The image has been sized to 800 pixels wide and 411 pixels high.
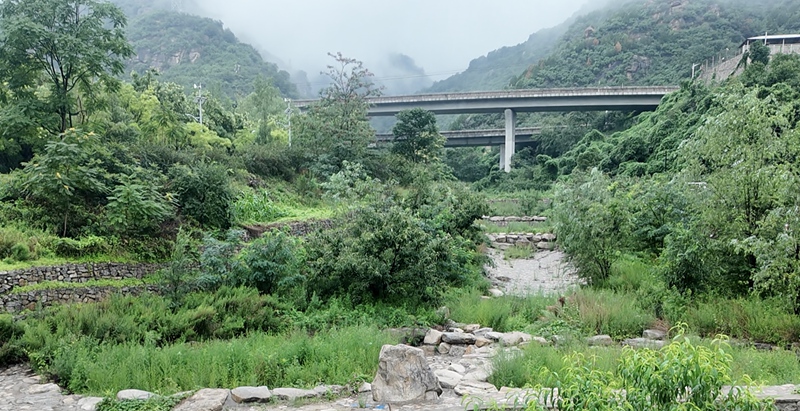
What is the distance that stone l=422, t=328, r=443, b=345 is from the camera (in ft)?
31.6

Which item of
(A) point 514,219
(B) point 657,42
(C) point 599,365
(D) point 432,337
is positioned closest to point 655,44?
(B) point 657,42

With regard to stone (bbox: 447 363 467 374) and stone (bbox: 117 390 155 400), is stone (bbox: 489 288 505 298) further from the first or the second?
stone (bbox: 117 390 155 400)

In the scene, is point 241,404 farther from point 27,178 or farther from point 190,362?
point 27,178

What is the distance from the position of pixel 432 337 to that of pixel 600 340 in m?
3.13

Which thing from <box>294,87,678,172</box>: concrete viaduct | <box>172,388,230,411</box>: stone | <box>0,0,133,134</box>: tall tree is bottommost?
<box>172,388,230,411</box>: stone

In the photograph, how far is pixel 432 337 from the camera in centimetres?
973

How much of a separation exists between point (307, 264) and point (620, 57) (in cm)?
7721

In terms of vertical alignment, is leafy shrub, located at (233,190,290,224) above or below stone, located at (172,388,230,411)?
above

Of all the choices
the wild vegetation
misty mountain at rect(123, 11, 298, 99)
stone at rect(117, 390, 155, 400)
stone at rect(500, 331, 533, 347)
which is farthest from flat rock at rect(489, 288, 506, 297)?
misty mountain at rect(123, 11, 298, 99)

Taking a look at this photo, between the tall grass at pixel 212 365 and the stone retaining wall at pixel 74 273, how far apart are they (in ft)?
9.34

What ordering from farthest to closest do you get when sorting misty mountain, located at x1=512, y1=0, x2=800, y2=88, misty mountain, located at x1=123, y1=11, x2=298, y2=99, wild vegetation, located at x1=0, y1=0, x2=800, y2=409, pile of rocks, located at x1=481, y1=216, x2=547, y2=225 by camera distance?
misty mountain, located at x1=123, y1=11, x2=298, y2=99 < misty mountain, located at x1=512, y1=0, x2=800, y2=88 < pile of rocks, located at x1=481, y1=216, x2=547, y2=225 < wild vegetation, located at x1=0, y1=0, x2=800, y2=409

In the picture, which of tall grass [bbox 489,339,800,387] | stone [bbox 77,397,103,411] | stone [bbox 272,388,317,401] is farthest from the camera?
tall grass [bbox 489,339,800,387]

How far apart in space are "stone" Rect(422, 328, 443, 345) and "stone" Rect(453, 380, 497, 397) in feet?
7.97

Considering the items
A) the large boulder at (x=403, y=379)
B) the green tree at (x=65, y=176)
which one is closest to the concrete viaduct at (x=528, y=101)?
the green tree at (x=65, y=176)
